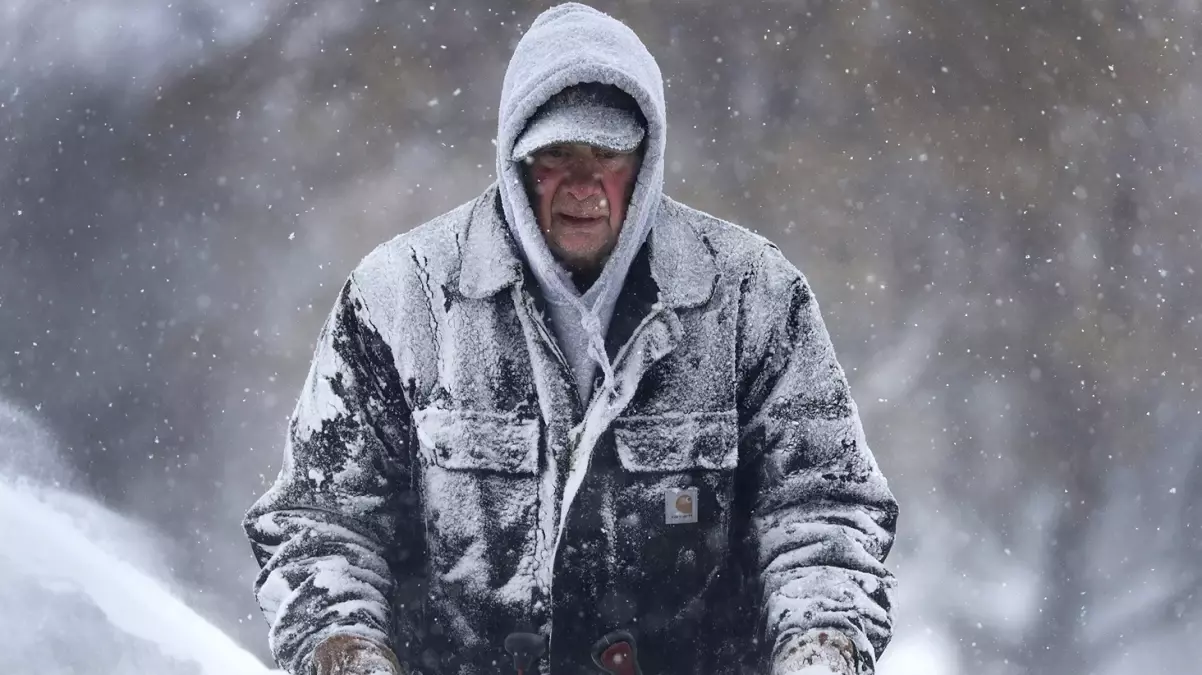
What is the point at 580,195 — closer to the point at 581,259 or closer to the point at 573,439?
the point at 581,259

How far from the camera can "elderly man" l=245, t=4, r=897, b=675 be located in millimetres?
2426

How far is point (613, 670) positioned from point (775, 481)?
49cm

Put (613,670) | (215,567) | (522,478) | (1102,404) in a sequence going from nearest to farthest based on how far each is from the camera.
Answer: (613,670)
(522,478)
(215,567)
(1102,404)

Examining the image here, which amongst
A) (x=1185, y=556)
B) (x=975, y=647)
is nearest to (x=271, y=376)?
(x=975, y=647)

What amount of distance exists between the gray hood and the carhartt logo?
23cm

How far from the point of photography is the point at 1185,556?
9.09 m

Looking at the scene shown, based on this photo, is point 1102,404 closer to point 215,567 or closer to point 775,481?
point 215,567

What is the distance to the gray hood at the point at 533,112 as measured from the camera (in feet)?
7.88

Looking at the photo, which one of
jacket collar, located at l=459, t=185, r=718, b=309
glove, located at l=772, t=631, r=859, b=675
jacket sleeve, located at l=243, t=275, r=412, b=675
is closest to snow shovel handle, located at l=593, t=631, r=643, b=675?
glove, located at l=772, t=631, r=859, b=675

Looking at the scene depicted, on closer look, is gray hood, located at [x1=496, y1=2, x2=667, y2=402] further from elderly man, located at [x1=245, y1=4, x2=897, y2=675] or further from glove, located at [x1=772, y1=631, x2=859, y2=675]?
glove, located at [x1=772, y1=631, x2=859, y2=675]

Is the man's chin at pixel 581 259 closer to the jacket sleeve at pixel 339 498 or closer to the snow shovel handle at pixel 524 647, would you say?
the jacket sleeve at pixel 339 498

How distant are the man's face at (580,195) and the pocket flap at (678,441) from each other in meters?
0.32

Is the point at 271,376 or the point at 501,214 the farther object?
the point at 271,376

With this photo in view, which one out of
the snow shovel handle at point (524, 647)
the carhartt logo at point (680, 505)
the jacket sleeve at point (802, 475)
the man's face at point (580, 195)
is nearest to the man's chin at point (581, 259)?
the man's face at point (580, 195)
